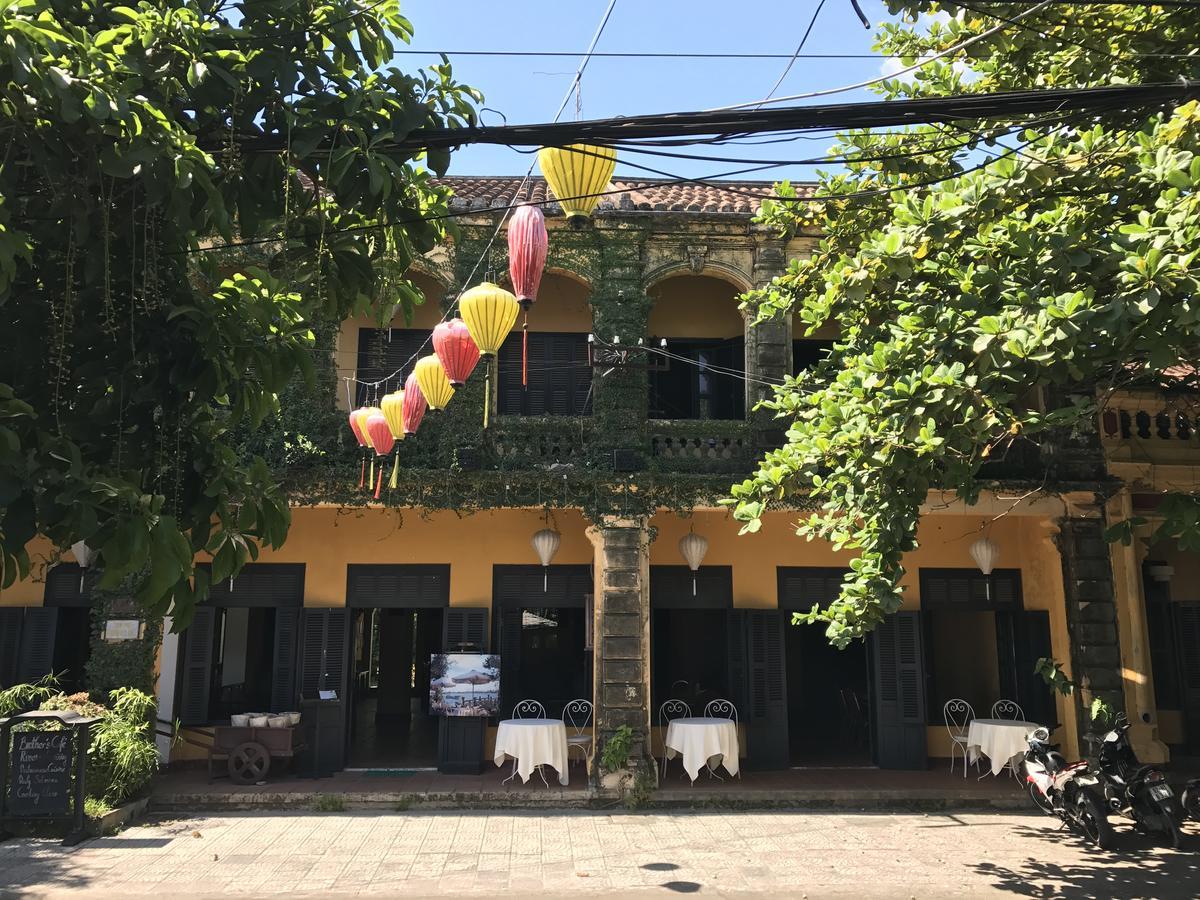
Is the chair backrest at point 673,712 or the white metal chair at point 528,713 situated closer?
the white metal chair at point 528,713

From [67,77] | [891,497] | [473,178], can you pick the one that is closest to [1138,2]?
[891,497]

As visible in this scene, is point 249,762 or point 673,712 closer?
point 249,762

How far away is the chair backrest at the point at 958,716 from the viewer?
12.4 m

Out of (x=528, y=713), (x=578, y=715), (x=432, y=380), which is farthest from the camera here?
(x=578, y=715)

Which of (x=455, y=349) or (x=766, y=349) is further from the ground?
(x=766, y=349)

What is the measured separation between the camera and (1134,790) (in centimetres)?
895

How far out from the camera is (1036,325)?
534 cm

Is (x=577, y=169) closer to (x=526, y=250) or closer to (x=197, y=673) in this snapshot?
(x=526, y=250)

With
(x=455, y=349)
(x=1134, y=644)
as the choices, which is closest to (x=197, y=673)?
(x=455, y=349)

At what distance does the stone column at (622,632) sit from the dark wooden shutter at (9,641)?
25.8 feet

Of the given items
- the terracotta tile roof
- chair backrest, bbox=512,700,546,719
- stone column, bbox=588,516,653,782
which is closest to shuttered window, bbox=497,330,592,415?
the terracotta tile roof

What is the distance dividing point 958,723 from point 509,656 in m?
6.72

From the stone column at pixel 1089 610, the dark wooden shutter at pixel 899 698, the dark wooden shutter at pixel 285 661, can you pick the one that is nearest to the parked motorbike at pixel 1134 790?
the stone column at pixel 1089 610

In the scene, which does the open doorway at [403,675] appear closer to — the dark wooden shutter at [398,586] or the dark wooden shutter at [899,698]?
the dark wooden shutter at [398,586]
